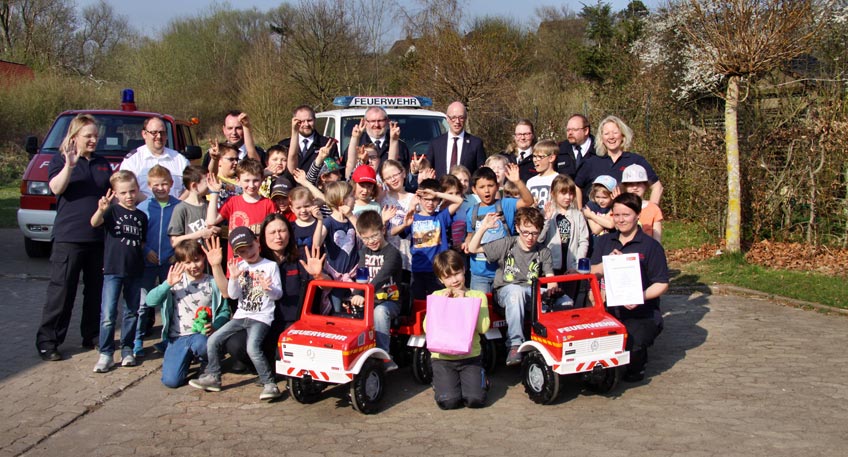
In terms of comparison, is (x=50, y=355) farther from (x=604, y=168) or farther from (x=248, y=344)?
(x=604, y=168)

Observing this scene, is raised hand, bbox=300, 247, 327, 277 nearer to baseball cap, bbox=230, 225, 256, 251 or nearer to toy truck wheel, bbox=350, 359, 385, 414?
baseball cap, bbox=230, 225, 256, 251

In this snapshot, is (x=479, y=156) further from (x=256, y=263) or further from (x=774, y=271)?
(x=774, y=271)

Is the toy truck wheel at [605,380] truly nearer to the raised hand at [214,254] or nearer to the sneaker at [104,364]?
the raised hand at [214,254]

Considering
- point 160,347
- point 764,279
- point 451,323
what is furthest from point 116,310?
point 764,279

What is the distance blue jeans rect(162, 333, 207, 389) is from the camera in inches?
239

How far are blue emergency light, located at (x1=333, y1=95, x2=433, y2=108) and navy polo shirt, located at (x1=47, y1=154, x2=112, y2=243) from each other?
17.7 feet

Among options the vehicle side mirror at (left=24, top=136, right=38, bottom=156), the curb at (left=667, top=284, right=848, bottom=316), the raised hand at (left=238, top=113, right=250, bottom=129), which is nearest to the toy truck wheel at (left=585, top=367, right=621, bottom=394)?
the curb at (left=667, top=284, right=848, bottom=316)

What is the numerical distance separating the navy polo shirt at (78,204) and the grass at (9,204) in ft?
32.0

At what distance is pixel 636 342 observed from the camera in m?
6.12

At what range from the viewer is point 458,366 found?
567 centimetres

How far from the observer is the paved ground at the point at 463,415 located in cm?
484

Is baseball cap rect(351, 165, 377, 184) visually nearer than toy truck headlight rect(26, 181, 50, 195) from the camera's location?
Yes

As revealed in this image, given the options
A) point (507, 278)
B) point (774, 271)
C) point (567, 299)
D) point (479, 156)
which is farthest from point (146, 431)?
point (774, 271)

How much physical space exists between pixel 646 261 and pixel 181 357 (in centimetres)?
400
